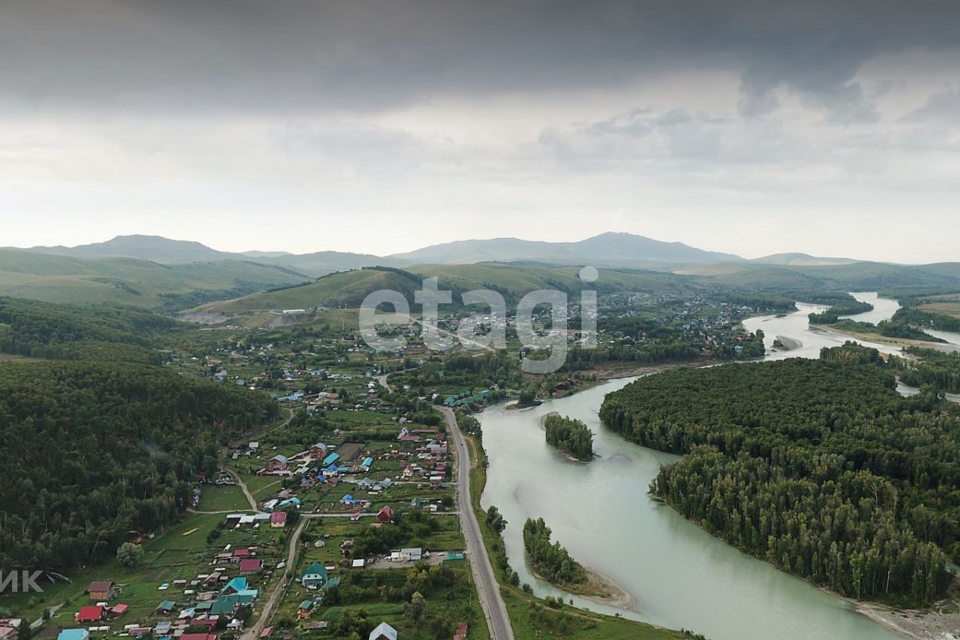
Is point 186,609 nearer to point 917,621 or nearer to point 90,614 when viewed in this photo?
point 90,614

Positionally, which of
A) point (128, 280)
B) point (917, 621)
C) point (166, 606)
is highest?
point (128, 280)

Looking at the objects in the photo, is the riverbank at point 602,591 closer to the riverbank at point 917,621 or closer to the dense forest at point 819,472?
the dense forest at point 819,472

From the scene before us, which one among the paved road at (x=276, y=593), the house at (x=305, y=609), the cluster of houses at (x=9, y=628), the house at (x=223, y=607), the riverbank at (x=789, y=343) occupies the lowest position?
the paved road at (x=276, y=593)

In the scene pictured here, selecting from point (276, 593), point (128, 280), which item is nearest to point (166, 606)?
point (276, 593)

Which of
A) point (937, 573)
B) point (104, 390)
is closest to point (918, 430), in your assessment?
point (937, 573)

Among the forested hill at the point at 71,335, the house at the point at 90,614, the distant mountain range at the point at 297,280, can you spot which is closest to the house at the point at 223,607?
the house at the point at 90,614

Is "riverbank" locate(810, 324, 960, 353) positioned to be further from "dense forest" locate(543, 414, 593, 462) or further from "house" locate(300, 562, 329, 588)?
"house" locate(300, 562, 329, 588)
